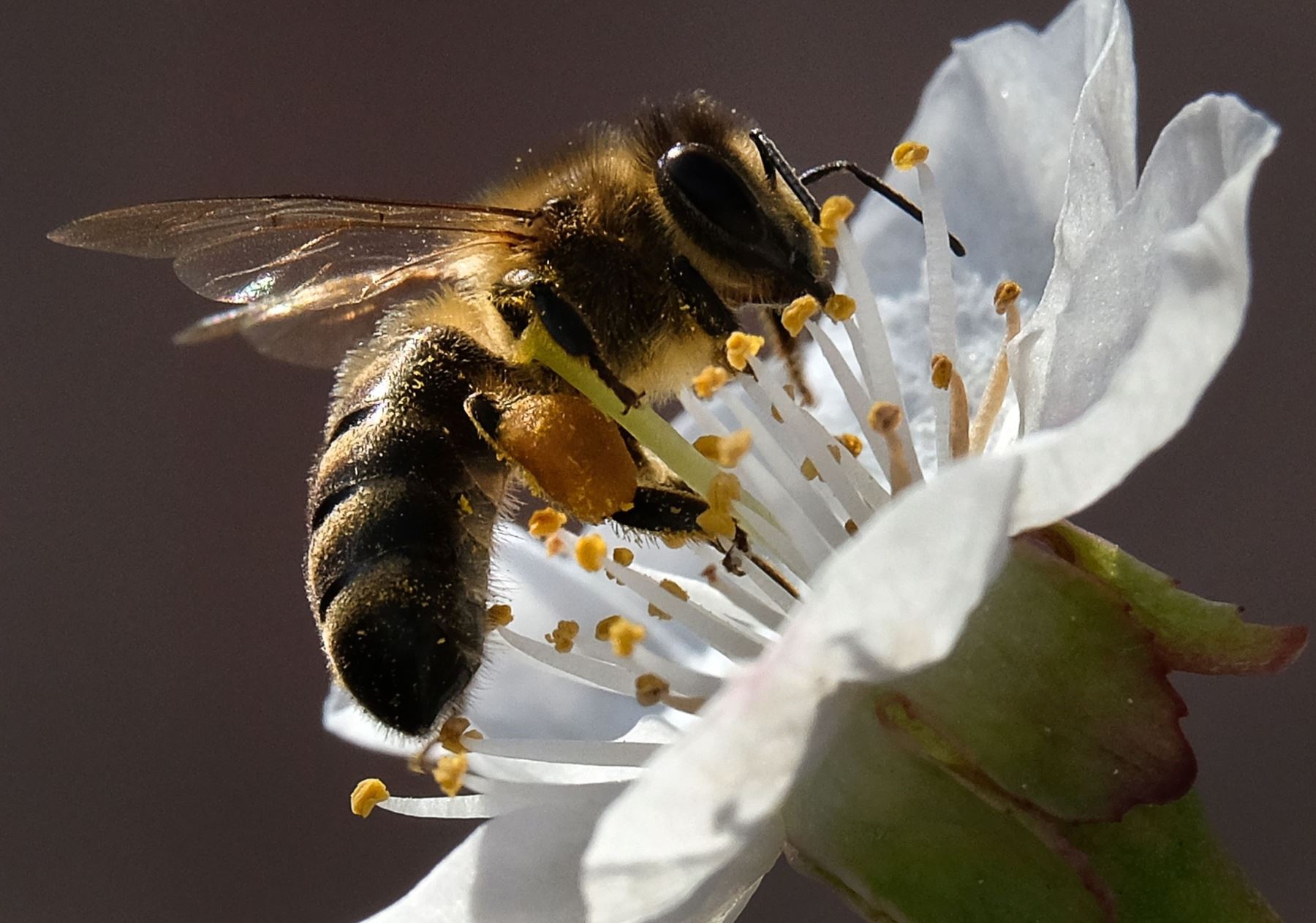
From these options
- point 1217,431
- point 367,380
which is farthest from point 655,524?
point 1217,431

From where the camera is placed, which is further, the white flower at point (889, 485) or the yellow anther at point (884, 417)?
the yellow anther at point (884, 417)

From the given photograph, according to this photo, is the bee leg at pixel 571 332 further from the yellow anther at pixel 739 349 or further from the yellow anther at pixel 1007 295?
the yellow anther at pixel 1007 295

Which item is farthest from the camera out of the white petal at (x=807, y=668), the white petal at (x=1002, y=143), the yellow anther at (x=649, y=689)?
the white petal at (x=1002, y=143)

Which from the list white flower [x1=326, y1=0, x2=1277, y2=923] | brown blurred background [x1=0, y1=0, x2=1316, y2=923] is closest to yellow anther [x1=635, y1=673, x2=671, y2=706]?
white flower [x1=326, y1=0, x2=1277, y2=923]

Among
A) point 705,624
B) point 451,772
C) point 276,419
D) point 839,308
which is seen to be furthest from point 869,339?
point 276,419

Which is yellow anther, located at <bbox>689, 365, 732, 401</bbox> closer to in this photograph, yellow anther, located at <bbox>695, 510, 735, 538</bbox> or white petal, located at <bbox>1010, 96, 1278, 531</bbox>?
yellow anther, located at <bbox>695, 510, 735, 538</bbox>

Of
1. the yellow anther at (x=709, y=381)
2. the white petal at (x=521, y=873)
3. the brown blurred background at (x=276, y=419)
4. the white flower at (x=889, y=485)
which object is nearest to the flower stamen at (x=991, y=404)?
the white flower at (x=889, y=485)

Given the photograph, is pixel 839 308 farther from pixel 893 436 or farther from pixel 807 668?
pixel 807 668
